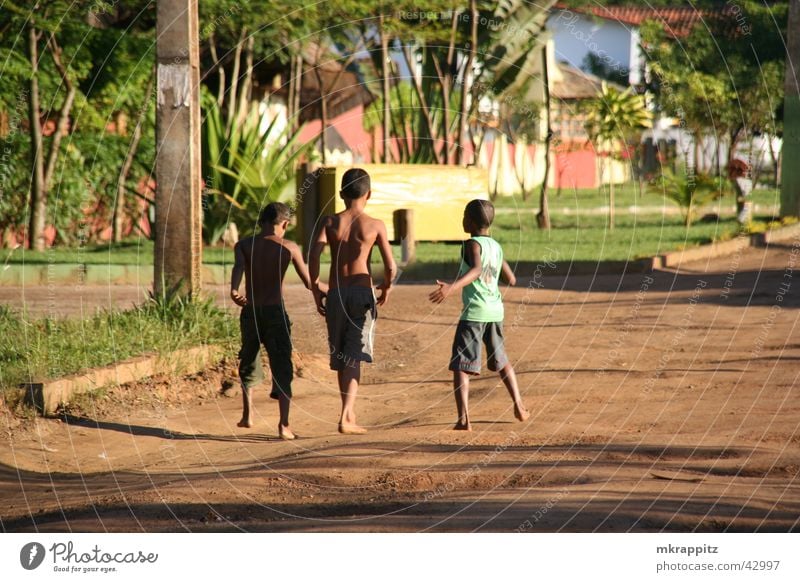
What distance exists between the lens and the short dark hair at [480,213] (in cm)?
752

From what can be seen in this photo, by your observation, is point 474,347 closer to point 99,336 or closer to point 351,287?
point 351,287

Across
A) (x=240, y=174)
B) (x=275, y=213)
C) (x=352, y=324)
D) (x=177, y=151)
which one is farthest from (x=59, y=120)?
(x=352, y=324)

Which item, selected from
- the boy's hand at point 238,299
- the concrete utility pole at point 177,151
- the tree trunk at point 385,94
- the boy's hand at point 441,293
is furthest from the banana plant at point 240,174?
the boy's hand at point 441,293

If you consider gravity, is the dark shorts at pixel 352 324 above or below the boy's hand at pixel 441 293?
below

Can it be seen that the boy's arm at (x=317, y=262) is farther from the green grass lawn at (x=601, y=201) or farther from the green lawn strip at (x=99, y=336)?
the green grass lawn at (x=601, y=201)

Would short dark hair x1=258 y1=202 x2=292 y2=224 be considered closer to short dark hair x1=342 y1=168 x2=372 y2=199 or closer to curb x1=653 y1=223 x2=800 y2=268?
short dark hair x1=342 y1=168 x2=372 y2=199

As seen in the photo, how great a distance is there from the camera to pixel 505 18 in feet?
64.9

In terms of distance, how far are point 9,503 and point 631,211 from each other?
24315mm

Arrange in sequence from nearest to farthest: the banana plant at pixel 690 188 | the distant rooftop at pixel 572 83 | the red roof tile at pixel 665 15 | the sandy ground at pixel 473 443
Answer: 1. the sandy ground at pixel 473 443
2. the banana plant at pixel 690 188
3. the red roof tile at pixel 665 15
4. the distant rooftop at pixel 572 83

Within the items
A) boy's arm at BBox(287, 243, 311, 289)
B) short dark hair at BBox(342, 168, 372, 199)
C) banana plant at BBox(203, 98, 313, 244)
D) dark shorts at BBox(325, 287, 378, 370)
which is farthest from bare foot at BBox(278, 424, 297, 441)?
banana plant at BBox(203, 98, 313, 244)

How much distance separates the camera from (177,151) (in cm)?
996

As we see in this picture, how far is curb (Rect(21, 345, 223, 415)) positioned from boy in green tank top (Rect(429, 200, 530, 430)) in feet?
8.19

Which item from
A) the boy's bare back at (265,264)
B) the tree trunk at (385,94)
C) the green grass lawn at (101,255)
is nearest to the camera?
the boy's bare back at (265,264)
